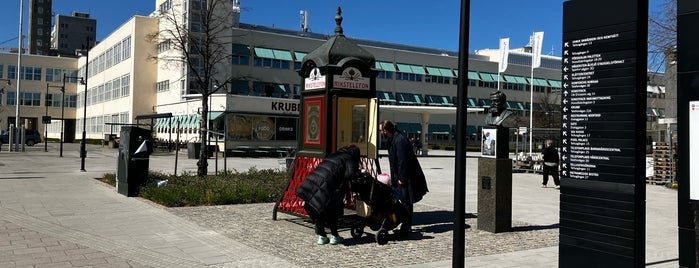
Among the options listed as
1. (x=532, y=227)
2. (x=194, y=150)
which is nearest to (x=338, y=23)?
(x=532, y=227)

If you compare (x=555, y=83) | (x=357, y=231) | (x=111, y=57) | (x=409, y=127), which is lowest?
(x=357, y=231)

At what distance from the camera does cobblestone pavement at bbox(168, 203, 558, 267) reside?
7031mm

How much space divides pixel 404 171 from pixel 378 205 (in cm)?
73

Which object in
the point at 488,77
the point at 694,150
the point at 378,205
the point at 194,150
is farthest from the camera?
the point at 488,77

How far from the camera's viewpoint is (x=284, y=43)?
2276 inches

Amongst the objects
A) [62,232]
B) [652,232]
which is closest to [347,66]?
[62,232]

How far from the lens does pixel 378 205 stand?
8125mm

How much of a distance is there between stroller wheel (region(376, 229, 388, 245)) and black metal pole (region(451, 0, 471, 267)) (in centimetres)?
350

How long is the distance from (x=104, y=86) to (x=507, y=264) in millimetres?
69944

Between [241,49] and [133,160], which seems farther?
[241,49]

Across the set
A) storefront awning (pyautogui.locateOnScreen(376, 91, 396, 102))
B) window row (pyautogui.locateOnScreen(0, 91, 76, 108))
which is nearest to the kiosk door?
storefront awning (pyautogui.locateOnScreen(376, 91, 396, 102))

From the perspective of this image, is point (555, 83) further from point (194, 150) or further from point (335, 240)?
point (335, 240)

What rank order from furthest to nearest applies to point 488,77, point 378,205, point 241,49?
point 488,77
point 241,49
point 378,205

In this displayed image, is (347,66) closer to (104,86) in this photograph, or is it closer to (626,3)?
(626,3)
